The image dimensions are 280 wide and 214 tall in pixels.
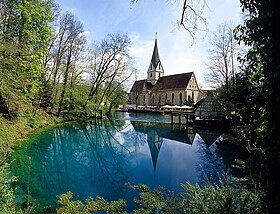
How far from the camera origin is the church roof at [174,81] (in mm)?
53003

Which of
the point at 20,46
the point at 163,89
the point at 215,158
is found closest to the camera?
the point at 215,158

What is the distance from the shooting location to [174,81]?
55688mm

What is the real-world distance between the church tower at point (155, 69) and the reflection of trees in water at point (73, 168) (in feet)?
159

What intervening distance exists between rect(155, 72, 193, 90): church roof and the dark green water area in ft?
127

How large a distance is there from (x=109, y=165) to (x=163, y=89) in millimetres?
48906

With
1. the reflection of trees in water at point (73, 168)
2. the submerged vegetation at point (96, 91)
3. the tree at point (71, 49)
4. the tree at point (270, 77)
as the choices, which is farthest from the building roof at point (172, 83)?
the tree at point (270, 77)

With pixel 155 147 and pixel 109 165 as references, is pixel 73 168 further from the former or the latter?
pixel 155 147

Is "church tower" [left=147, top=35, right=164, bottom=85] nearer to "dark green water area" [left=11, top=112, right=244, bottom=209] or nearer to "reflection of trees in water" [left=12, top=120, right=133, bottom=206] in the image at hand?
"dark green water area" [left=11, top=112, right=244, bottom=209]

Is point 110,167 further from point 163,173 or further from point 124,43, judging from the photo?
point 124,43

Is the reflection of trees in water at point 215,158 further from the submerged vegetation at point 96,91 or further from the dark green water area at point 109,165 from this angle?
the submerged vegetation at point 96,91

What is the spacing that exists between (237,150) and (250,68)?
36.6ft

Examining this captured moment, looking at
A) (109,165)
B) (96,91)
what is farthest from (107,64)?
(109,165)

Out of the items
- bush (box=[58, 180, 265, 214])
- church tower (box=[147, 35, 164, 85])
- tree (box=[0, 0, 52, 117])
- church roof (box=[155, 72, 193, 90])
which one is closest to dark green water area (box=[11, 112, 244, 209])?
bush (box=[58, 180, 265, 214])

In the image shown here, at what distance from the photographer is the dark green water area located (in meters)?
6.88
